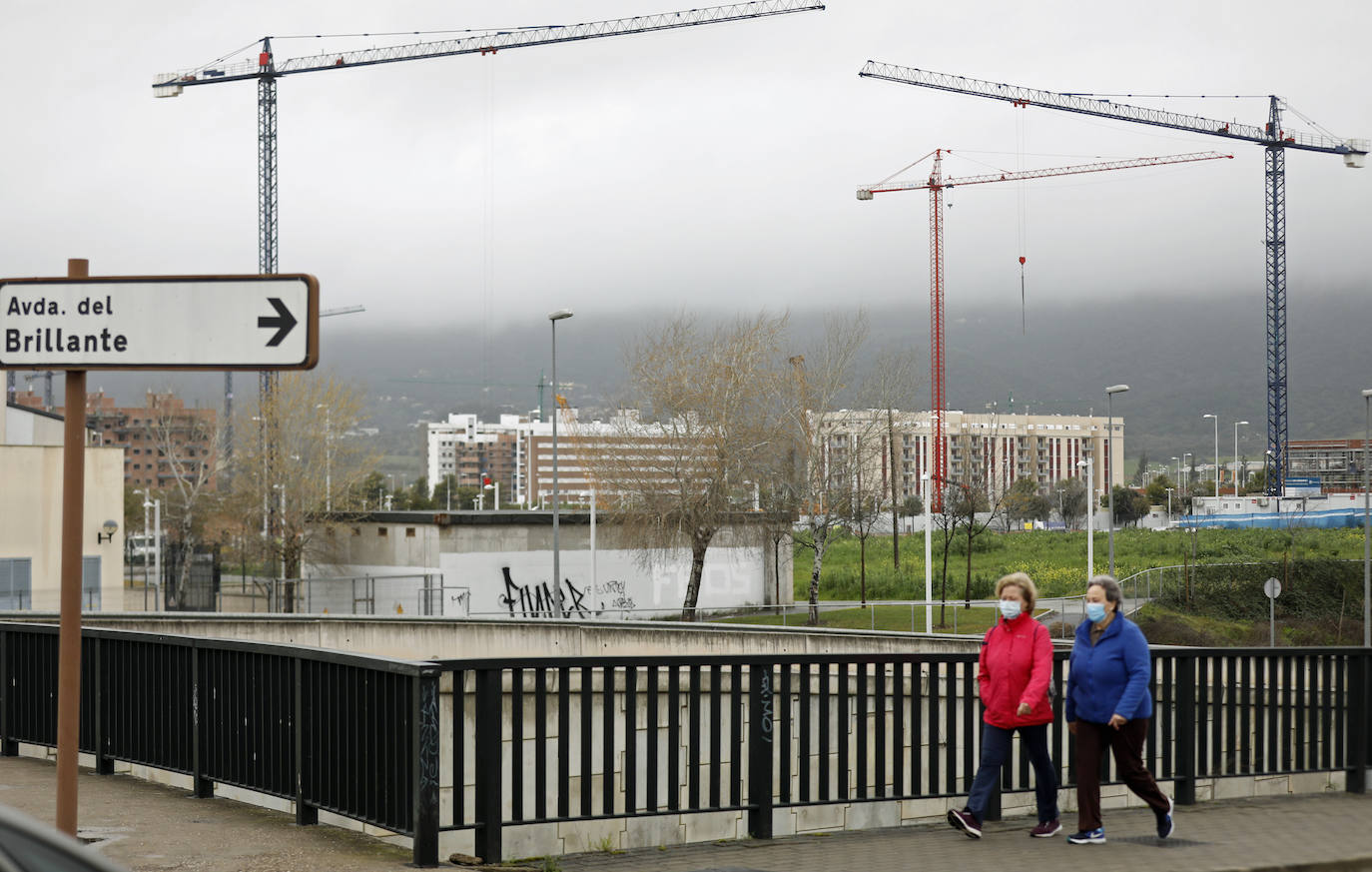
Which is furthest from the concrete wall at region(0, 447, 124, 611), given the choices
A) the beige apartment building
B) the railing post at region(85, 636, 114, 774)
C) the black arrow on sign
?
the black arrow on sign

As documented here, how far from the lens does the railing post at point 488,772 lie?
691cm

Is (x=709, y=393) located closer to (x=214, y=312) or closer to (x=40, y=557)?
(x=40, y=557)

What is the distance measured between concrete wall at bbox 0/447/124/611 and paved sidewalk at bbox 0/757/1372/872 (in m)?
37.8

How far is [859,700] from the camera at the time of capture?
835cm

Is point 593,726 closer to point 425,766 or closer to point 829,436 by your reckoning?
point 425,766

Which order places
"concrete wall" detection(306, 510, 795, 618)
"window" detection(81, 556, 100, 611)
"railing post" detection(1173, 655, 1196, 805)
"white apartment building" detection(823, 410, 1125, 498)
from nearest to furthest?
"railing post" detection(1173, 655, 1196, 805), "window" detection(81, 556, 100, 611), "concrete wall" detection(306, 510, 795, 618), "white apartment building" detection(823, 410, 1125, 498)

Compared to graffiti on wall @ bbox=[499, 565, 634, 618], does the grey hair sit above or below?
above

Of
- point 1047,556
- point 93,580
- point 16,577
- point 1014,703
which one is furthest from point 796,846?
point 1047,556

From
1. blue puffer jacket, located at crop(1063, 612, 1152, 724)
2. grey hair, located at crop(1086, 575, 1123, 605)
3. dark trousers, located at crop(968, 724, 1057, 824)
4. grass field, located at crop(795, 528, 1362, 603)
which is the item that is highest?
grey hair, located at crop(1086, 575, 1123, 605)

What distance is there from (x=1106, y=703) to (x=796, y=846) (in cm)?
200

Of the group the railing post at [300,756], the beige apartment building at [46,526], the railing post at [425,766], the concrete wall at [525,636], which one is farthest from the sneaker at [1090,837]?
the beige apartment building at [46,526]

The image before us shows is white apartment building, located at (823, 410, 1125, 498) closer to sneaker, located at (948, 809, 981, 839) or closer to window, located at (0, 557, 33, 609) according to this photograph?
window, located at (0, 557, 33, 609)

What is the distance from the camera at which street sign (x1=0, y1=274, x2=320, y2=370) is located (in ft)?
18.0

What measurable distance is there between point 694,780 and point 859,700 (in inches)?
50.0
